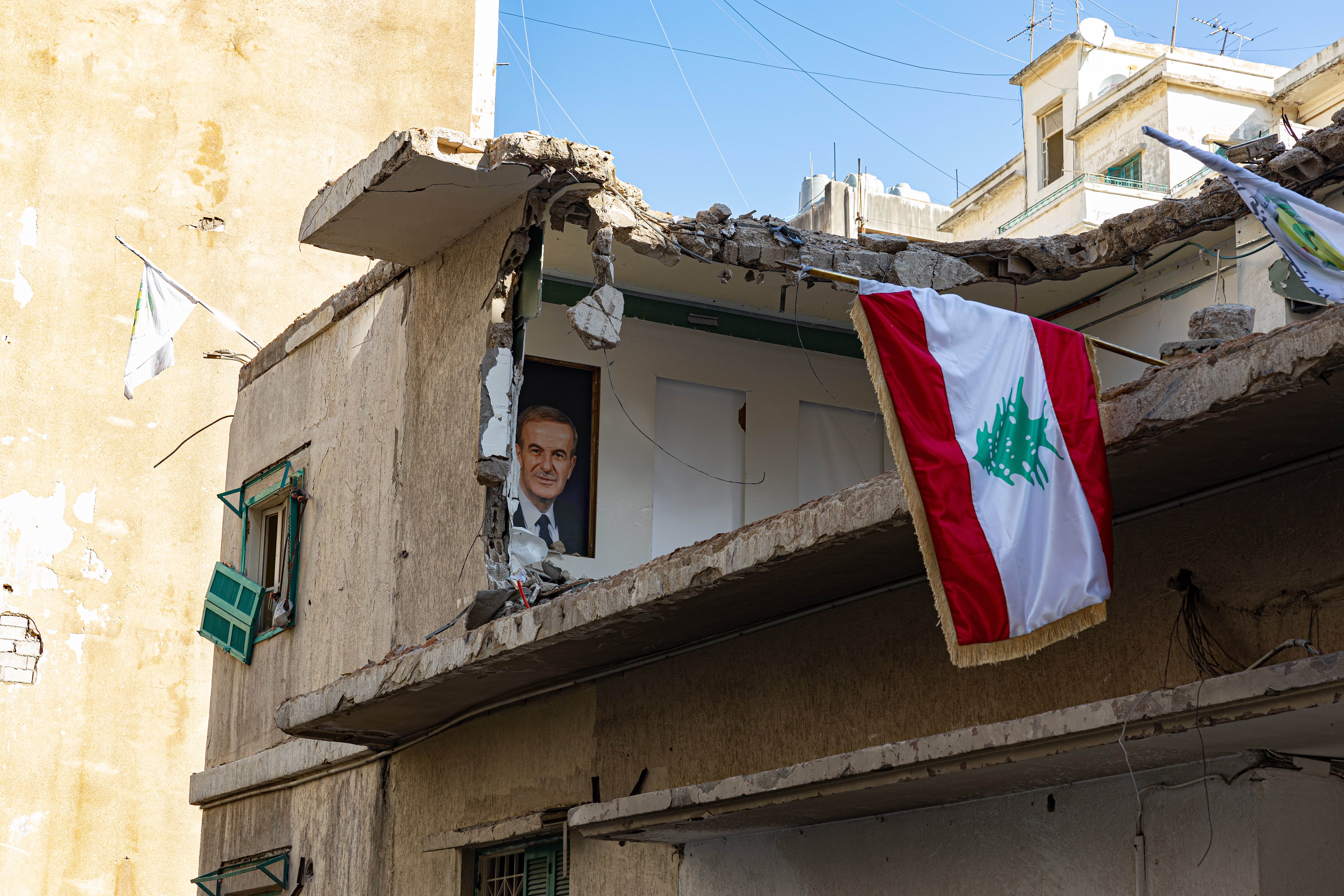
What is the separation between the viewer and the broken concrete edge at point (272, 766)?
1055cm

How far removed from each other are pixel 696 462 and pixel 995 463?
20.8ft

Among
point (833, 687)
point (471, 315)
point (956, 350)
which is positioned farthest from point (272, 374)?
point (956, 350)

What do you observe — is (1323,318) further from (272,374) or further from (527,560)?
(272,374)

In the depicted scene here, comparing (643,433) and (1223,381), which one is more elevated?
(643,433)

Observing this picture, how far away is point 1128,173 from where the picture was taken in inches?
1309

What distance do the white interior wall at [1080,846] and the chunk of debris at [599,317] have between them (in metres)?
3.20

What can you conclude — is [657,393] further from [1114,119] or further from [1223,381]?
[1114,119]

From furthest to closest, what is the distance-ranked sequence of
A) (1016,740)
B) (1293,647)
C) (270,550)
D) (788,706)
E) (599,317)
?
(270,550) < (599,317) < (788,706) < (1293,647) < (1016,740)

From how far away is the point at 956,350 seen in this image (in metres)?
5.47

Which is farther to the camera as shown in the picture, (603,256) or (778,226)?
(778,226)

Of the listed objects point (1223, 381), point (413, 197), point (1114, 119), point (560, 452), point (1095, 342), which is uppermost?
point (1114, 119)

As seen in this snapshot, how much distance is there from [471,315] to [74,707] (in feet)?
25.6

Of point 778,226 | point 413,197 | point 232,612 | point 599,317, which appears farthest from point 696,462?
point 232,612

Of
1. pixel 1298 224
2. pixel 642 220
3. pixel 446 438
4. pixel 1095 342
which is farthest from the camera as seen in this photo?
pixel 446 438
